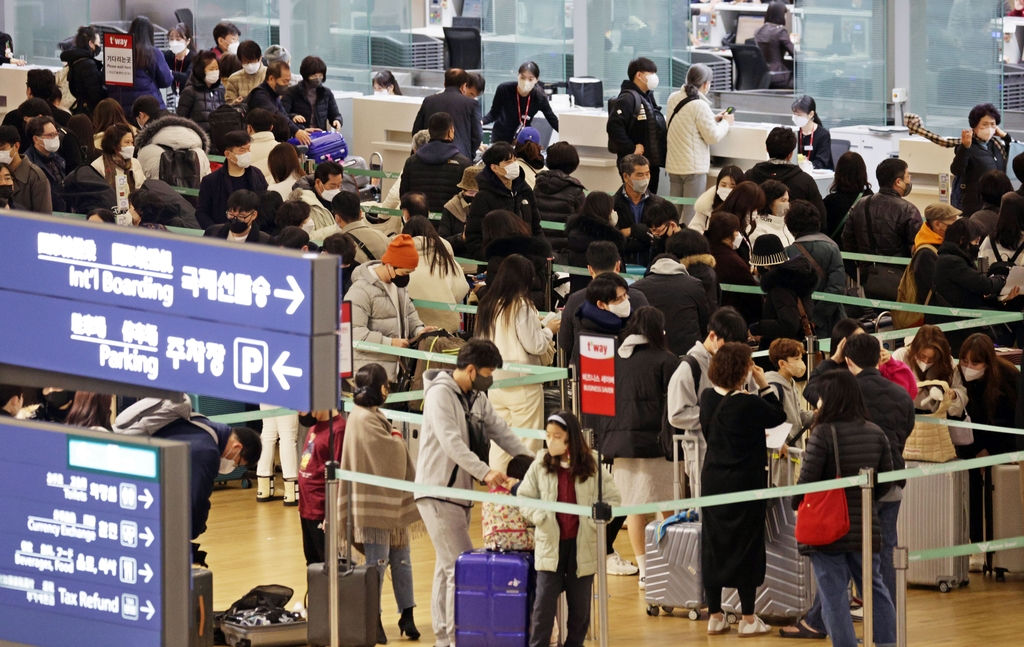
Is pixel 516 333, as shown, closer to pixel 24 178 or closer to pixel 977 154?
pixel 24 178

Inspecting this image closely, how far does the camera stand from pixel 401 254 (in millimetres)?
9102

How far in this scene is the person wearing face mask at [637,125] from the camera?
1410cm

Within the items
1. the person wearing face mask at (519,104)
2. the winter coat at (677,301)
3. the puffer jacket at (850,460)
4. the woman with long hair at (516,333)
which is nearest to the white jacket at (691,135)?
the person wearing face mask at (519,104)

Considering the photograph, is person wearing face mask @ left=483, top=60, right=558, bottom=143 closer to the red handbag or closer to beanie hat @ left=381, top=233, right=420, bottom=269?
beanie hat @ left=381, top=233, right=420, bottom=269

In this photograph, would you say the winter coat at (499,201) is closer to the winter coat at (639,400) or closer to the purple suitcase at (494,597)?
the winter coat at (639,400)

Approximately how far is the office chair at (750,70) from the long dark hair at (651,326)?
440 inches

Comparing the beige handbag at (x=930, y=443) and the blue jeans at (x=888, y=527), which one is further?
the beige handbag at (x=930, y=443)

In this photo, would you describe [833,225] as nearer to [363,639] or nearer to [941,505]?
[941,505]

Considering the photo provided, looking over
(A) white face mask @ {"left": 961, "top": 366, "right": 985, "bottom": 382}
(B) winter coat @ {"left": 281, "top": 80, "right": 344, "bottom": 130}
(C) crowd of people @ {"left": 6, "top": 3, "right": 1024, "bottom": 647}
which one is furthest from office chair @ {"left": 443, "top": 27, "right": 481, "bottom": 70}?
(A) white face mask @ {"left": 961, "top": 366, "right": 985, "bottom": 382}

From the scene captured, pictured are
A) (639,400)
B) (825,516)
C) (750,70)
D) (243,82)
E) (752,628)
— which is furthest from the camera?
(750,70)

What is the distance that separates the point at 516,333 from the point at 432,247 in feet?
3.67

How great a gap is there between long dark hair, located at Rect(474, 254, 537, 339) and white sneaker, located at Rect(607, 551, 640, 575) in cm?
129

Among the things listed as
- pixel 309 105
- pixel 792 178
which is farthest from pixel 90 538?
pixel 309 105

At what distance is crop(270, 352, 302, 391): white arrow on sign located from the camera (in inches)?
199
